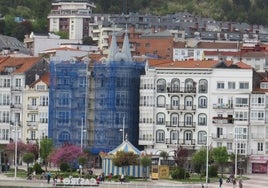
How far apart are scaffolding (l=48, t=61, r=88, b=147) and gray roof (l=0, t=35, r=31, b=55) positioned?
44.8 m

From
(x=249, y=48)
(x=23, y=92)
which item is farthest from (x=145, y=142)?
(x=249, y=48)

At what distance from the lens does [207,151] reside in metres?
116

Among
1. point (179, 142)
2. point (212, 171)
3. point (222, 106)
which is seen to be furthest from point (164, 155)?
point (212, 171)

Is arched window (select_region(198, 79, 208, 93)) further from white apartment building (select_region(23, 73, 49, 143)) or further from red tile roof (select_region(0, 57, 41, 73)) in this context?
red tile roof (select_region(0, 57, 41, 73))

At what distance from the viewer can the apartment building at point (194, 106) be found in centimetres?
13388

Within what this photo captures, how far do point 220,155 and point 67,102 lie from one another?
22.7m

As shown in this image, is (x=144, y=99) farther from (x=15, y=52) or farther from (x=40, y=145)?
(x=15, y=52)

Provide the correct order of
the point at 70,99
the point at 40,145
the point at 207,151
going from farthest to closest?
the point at 70,99 < the point at 40,145 < the point at 207,151

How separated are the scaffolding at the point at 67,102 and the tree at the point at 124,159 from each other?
72.3ft

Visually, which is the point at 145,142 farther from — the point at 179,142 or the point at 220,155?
the point at 220,155

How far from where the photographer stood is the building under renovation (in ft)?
450

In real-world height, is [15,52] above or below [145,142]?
above

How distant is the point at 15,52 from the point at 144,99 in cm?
4632

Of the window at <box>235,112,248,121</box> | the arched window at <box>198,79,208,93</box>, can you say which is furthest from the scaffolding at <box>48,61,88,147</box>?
the window at <box>235,112,248,121</box>
